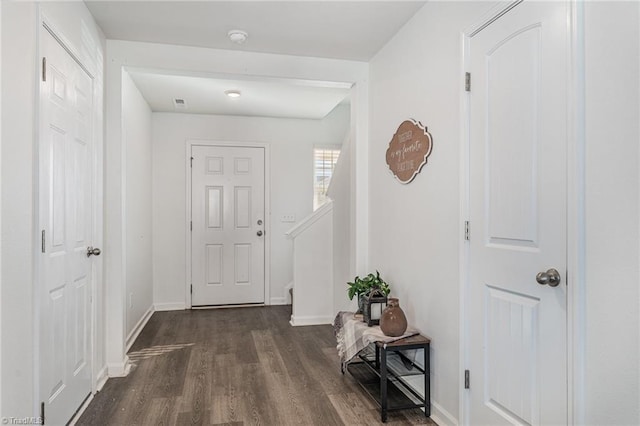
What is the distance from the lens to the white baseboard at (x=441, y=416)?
224 centimetres

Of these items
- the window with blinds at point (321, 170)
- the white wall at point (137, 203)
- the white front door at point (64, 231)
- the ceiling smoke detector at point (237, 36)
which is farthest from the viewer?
the window with blinds at point (321, 170)

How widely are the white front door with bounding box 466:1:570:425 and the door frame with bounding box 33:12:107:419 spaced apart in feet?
6.50

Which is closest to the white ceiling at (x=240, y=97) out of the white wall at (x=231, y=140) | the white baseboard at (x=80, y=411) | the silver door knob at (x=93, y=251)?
the white wall at (x=231, y=140)

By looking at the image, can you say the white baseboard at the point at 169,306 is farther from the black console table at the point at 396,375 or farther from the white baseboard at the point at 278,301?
the black console table at the point at 396,375

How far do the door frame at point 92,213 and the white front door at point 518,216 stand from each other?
1.98 metres

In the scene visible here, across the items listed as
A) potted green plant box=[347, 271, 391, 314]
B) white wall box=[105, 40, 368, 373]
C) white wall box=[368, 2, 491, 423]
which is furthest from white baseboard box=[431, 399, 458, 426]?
white wall box=[105, 40, 368, 373]

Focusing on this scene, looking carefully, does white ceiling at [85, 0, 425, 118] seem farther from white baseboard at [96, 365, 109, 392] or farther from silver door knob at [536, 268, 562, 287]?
white baseboard at [96, 365, 109, 392]

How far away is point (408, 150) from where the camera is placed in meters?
2.71

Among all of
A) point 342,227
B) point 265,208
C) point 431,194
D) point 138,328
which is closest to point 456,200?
point 431,194

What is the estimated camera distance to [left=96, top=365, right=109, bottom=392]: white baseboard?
9.07ft

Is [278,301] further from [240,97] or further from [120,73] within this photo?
[120,73]

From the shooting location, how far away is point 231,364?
3.27 metres

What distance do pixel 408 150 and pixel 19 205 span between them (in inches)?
81.6

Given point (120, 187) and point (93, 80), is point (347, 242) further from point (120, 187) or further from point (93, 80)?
point (93, 80)
